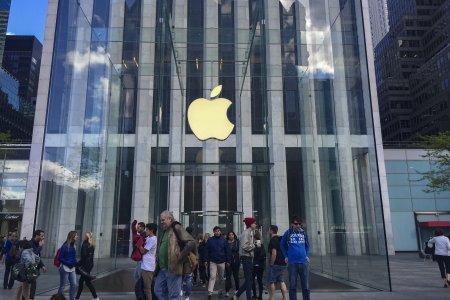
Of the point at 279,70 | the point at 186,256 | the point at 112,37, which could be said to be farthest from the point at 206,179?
the point at 186,256

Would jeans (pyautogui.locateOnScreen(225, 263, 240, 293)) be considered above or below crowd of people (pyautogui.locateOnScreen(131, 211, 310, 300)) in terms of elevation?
below

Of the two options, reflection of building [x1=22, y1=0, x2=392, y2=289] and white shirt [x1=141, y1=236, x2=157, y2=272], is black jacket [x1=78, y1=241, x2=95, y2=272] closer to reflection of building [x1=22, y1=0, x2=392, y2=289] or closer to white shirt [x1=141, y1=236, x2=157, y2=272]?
white shirt [x1=141, y1=236, x2=157, y2=272]

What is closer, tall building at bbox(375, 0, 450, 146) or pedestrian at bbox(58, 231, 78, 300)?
pedestrian at bbox(58, 231, 78, 300)

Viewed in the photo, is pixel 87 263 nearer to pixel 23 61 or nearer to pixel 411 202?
pixel 411 202

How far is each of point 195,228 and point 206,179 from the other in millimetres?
3599

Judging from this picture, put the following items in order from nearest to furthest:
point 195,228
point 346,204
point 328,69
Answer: point 346,204, point 328,69, point 195,228

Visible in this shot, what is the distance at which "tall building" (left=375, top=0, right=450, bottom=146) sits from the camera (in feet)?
226

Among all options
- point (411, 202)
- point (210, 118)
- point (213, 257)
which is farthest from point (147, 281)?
point (411, 202)

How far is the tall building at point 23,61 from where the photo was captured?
10262cm

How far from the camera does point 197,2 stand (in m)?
24.7

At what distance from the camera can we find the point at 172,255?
5.59 metres

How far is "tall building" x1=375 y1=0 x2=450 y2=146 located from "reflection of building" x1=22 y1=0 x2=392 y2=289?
2275 inches

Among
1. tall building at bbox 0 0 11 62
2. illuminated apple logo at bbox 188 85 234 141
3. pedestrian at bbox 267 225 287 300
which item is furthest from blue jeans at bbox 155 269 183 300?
tall building at bbox 0 0 11 62

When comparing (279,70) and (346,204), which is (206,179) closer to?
(279,70)
